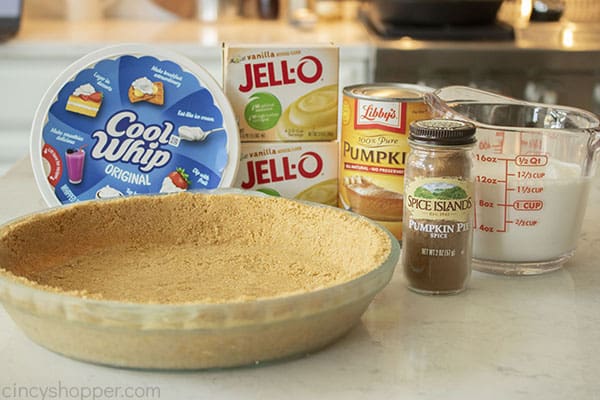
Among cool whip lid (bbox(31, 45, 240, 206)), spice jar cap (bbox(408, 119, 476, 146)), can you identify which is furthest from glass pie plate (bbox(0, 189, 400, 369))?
cool whip lid (bbox(31, 45, 240, 206))

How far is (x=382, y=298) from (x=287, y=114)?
333 mm

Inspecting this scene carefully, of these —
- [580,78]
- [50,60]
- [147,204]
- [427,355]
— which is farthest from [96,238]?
[580,78]

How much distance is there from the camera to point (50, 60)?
2.37 meters

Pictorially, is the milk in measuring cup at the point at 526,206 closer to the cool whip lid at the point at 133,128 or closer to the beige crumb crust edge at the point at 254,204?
the beige crumb crust edge at the point at 254,204

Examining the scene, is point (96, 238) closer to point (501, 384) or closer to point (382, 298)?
point (382, 298)

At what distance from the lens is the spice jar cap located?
0.90m

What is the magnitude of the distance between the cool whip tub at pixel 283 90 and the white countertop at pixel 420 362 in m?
0.31

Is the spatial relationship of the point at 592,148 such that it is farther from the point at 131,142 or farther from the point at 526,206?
the point at 131,142

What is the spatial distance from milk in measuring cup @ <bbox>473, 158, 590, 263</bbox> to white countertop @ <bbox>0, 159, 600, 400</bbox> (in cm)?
6

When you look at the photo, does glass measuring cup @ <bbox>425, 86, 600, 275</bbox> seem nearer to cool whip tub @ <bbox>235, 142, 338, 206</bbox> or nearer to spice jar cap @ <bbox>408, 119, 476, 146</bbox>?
spice jar cap @ <bbox>408, 119, 476, 146</bbox>

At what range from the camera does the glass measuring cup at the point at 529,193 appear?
98 centimetres

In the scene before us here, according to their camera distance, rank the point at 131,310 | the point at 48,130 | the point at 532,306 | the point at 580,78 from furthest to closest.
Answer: the point at 580,78
the point at 48,130
the point at 532,306
the point at 131,310

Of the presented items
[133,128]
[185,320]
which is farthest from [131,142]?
[185,320]

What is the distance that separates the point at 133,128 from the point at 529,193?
20.1 inches
